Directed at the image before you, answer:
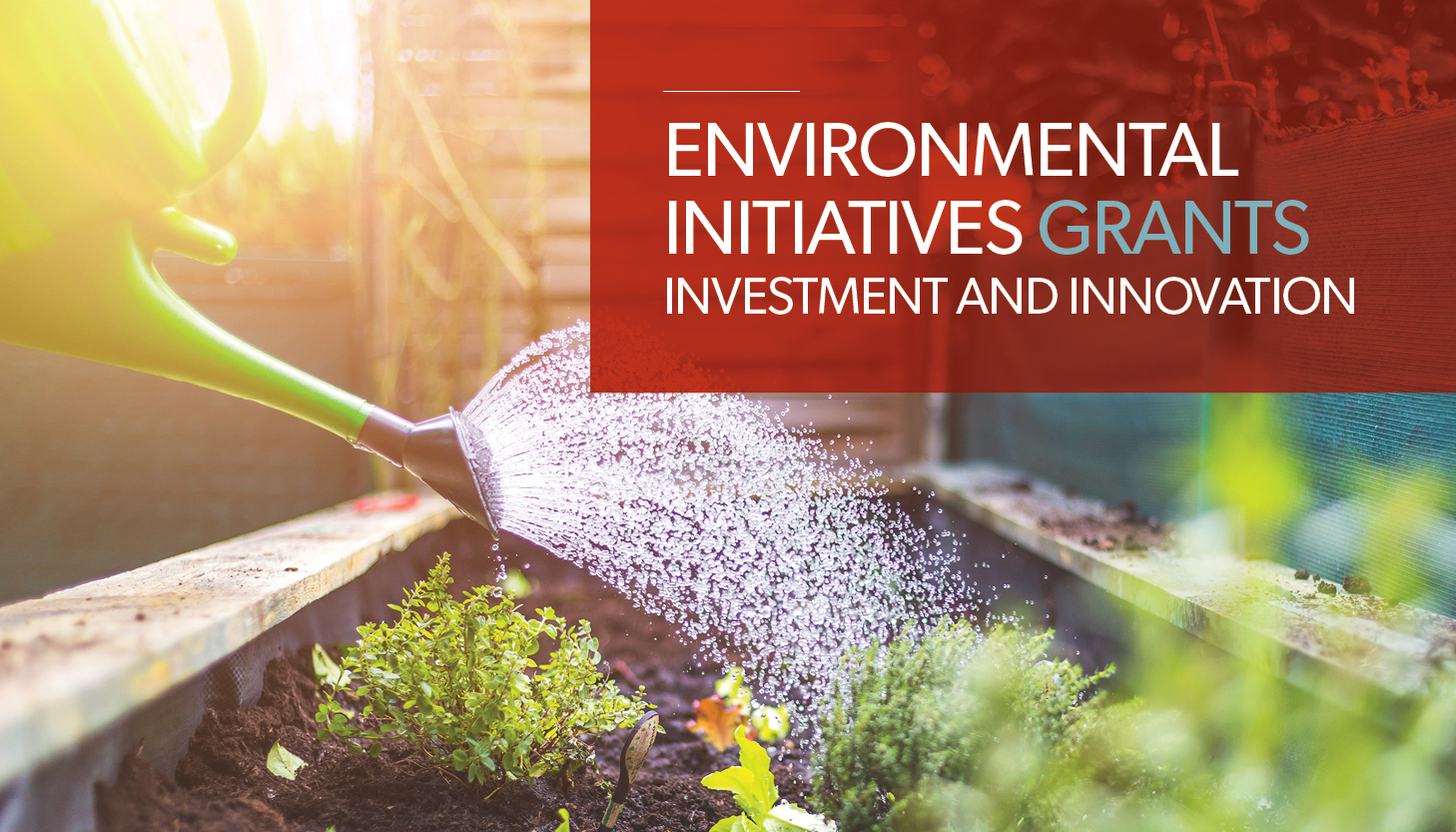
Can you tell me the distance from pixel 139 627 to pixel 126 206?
601 mm

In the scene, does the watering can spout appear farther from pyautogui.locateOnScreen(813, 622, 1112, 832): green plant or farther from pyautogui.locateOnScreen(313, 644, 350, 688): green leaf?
pyautogui.locateOnScreen(813, 622, 1112, 832): green plant

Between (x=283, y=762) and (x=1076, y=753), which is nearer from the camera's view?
(x=1076, y=753)

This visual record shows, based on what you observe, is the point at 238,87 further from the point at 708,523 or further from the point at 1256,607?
the point at 1256,607

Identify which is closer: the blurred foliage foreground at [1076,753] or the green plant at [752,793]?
the blurred foliage foreground at [1076,753]

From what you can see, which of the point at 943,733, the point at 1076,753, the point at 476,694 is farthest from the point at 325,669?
the point at 1076,753

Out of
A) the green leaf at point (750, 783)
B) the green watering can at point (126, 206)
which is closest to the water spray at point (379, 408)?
the green watering can at point (126, 206)

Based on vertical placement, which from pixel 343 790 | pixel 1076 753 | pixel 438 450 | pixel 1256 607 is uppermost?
pixel 438 450

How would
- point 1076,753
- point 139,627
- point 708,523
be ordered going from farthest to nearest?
point 708,523
point 1076,753
point 139,627

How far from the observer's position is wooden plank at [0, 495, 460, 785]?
82cm

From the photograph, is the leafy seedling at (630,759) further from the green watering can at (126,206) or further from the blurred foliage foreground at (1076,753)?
the green watering can at (126,206)

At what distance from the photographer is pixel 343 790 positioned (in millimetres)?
1333

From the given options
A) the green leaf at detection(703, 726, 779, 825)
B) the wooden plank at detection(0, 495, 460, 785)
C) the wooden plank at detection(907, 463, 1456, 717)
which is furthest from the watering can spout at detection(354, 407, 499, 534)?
the wooden plank at detection(907, 463, 1456, 717)

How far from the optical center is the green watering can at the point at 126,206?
3.75 feet

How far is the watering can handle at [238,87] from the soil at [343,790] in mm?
833
